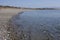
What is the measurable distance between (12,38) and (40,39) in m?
2.42

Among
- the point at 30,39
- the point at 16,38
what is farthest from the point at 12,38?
the point at 30,39

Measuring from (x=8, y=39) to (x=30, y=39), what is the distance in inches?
72.5

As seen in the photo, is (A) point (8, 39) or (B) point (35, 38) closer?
(A) point (8, 39)

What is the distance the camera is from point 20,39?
13.9 meters

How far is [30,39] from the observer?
14445mm

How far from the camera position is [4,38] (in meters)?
14.1

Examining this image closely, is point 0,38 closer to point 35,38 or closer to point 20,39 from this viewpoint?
point 20,39

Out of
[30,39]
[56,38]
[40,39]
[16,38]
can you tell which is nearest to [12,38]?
[16,38]

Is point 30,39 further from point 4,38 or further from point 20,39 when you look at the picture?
point 4,38

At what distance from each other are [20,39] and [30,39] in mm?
979

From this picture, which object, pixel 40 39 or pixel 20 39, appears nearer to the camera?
pixel 20 39


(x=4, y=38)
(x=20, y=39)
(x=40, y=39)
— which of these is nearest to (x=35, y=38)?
(x=40, y=39)

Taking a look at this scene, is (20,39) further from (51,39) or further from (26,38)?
(51,39)

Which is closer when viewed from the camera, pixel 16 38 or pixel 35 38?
pixel 16 38
